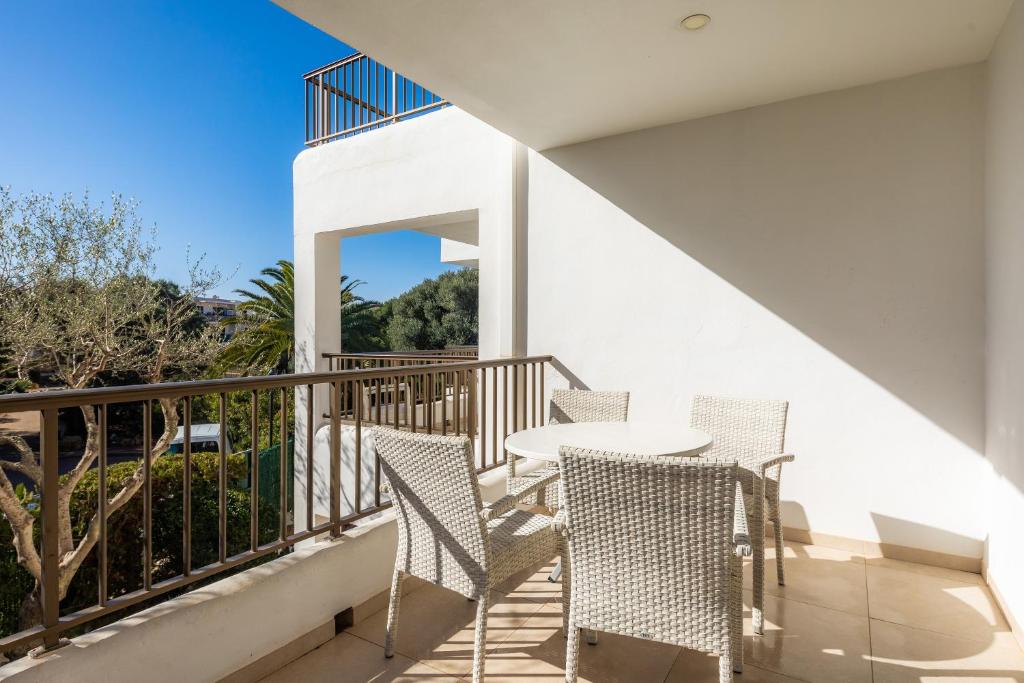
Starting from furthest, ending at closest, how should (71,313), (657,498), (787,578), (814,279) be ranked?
1. (71,313)
2. (814,279)
3. (787,578)
4. (657,498)

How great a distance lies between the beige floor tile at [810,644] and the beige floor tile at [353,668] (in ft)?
4.07

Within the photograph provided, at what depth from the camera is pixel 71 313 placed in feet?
23.3

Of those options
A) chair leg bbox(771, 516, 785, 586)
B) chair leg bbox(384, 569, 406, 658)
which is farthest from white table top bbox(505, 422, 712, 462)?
chair leg bbox(384, 569, 406, 658)

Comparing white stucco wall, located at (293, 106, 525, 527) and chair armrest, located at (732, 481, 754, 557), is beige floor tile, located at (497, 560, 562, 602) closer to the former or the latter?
A: chair armrest, located at (732, 481, 754, 557)

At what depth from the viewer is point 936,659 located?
2080mm

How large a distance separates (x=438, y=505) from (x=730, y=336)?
2505mm

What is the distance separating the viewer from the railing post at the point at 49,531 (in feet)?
4.77

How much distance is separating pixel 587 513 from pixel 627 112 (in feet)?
9.41

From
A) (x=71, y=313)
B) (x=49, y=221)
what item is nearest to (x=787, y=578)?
(x=71, y=313)

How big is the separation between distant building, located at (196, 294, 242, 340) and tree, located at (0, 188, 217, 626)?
118 centimetres

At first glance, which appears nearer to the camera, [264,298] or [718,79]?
[718,79]

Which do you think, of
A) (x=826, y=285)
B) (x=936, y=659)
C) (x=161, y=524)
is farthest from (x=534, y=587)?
(x=161, y=524)

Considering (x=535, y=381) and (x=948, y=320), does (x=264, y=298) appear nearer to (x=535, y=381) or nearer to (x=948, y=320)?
(x=535, y=381)

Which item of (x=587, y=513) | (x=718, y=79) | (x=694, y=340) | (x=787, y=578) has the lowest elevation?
(x=787, y=578)
